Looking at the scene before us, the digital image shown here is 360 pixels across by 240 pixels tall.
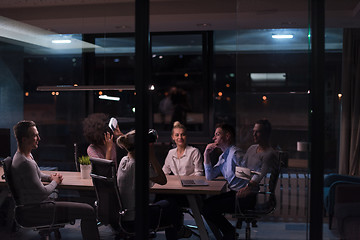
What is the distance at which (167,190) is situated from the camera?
4.43 meters

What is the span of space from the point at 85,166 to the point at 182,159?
157 centimetres

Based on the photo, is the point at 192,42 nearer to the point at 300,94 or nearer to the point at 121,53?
the point at 121,53

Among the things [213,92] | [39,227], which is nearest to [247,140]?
[39,227]

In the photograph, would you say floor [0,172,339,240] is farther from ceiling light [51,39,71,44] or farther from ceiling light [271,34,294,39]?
ceiling light [51,39,71,44]

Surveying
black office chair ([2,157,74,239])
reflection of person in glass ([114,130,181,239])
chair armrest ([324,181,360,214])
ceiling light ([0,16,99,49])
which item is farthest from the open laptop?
ceiling light ([0,16,99,49])

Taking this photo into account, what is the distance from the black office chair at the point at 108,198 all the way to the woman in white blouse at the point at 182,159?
141cm

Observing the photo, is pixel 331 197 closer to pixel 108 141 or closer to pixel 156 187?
pixel 156 187

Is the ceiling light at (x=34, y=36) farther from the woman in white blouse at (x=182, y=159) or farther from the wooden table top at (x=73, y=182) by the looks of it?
the woman in white blouse at (x=182, y=159)

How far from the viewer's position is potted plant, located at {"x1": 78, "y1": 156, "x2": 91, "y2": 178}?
4.39 meters

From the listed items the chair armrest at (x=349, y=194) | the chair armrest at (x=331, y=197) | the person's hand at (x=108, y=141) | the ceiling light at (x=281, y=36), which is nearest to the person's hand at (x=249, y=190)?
the chair armrest at (x=331, y=197)

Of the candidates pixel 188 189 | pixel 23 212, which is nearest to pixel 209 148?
pixel 188 189

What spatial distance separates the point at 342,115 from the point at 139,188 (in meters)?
1.65

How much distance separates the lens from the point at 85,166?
4.43 m

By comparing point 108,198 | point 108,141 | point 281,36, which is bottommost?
point 108,198
